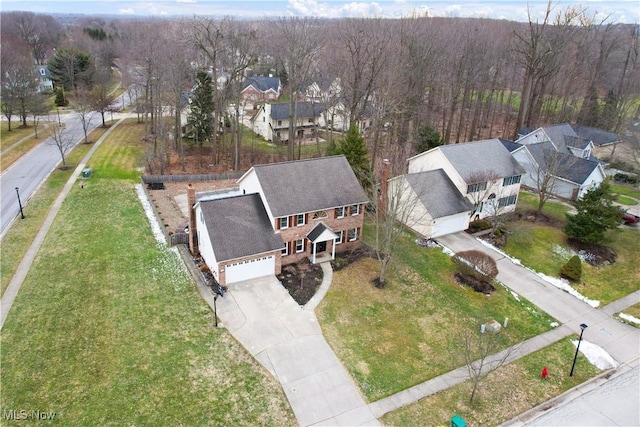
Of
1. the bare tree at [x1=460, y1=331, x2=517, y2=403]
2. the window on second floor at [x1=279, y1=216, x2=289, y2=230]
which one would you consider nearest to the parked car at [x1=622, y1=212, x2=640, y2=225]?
the bare tree at [x1=460, y1=331, x2=517, y2=403]

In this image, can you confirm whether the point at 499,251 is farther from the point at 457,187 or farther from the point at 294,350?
the point at 294,350

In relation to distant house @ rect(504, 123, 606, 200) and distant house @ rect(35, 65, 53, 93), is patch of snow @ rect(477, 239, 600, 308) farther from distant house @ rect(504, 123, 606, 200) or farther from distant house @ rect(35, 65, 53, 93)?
distant house @ rect(35, 65, 53, 93)

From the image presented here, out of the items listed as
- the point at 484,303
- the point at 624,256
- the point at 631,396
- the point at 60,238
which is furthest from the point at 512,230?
the point at 60,238

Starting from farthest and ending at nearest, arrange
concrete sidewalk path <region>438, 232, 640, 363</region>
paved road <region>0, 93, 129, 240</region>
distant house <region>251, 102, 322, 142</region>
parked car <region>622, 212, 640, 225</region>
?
distant house <region>251, 102, 322, 142</region>
parked car <region>622, 212, 640, 225</region>
paved road <region>0, 93, 129, 240</region>
concrete sidewalk path <region>438, 232, 640, 363</region>

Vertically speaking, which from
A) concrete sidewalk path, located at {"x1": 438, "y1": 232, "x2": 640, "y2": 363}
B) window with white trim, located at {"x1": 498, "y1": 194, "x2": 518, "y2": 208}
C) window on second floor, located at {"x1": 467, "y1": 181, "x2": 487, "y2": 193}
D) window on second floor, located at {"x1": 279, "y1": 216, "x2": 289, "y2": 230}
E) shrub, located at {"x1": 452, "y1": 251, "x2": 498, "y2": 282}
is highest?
window on second floor, located at {"x1": 467, "y1": 181, "x2": 487, "y2": 193}

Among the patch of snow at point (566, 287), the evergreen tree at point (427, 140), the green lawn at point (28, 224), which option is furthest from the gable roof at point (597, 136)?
the green lawn at point (28, 224)

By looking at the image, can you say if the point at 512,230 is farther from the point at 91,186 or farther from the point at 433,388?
the point at 91,186
